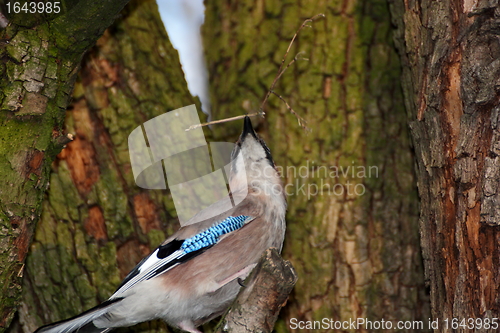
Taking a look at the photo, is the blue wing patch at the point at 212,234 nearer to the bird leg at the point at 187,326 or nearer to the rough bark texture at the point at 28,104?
the bird leg at the point at 187,326

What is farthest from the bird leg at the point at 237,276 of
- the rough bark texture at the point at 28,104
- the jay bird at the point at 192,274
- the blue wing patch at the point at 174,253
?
the rough bark texture at the point at 28,104

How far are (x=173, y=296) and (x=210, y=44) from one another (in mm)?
2373

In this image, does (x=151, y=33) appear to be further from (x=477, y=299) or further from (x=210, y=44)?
(x=477, y=299)

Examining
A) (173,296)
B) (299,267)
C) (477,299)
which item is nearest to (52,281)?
(173,296)

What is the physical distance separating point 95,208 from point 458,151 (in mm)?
2649

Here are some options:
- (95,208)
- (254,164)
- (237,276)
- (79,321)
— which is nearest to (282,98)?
(254,164)

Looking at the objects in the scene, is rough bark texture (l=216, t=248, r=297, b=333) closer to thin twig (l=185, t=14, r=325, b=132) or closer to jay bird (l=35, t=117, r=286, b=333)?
jay bird (l=35, t=117, r=286, b=333)

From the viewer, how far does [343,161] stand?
4.22 m

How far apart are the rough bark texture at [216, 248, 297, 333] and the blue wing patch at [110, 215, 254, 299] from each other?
2.12 ft

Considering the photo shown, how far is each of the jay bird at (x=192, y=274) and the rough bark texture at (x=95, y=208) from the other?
0.39 m

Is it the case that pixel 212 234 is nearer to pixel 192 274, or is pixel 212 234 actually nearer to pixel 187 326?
pixel 192 274

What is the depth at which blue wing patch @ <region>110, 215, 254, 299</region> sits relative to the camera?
351 centimetres

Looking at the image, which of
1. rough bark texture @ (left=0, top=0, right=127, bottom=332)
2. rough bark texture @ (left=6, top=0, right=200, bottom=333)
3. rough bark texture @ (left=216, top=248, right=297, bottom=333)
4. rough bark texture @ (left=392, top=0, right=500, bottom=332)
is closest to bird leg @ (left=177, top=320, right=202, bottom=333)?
rough bark texture @ (left=6, top=0, right=200, bottom=333)

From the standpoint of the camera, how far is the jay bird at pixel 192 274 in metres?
3.52
